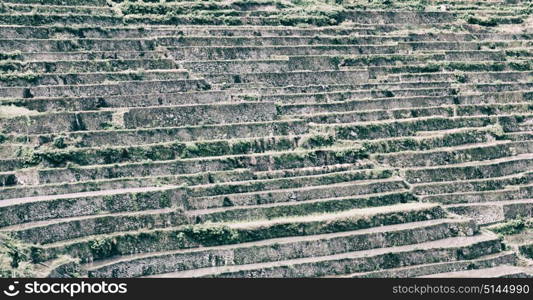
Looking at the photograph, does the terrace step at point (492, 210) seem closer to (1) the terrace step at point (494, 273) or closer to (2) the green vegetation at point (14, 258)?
(1) the terrace step at point (494, 273)

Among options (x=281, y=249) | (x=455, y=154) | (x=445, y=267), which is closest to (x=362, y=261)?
(x=281, y=249)

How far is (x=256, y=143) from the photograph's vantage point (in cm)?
5150

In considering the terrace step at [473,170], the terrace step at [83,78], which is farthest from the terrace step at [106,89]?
the terrace step at [473,170]

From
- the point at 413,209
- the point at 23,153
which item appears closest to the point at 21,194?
the point at 23,153

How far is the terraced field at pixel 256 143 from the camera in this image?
46.2m

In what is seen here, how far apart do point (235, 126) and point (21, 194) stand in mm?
8116

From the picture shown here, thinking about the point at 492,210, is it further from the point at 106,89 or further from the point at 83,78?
the point at 83,78

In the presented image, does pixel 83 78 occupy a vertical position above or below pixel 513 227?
above

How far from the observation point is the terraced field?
4622 cm

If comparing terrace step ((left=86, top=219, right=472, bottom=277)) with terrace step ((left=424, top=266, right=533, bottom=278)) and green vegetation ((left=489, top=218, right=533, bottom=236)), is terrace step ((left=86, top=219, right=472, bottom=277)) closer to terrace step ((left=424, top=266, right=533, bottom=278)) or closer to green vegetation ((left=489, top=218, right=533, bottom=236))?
terrace step ((left=424, top=266, right=533, bottom=278))

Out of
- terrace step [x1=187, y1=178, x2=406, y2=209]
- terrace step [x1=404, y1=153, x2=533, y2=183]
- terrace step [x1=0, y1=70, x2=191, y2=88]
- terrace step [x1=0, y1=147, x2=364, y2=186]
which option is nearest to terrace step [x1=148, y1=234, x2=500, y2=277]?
terrace step [x1=187, y1=178, x2=406, y2=209]

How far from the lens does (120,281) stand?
41469 millimetres

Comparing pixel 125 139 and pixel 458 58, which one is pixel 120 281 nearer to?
pixel 125 139

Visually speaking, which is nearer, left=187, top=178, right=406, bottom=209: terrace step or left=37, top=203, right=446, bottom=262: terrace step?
left=37, top=203, right=446, bottom=262: terrace step
